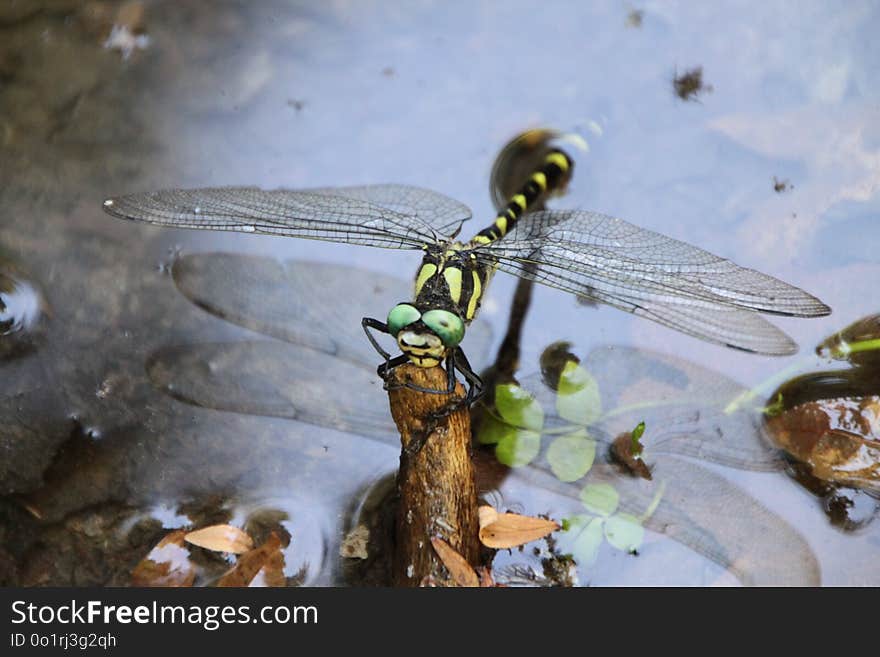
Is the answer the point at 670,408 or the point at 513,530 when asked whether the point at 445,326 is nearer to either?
the point at 513,530

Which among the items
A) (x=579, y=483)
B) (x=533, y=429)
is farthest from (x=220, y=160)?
(x=579, y=483)

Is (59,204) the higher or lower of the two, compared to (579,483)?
higher

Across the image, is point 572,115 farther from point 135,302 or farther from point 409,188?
point 135,302

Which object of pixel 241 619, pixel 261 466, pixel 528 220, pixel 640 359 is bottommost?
pixel 241 619

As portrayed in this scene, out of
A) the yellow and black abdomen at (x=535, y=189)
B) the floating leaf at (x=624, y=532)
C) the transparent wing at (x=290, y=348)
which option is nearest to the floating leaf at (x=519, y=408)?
the transparent wing at (x=290, y=348)

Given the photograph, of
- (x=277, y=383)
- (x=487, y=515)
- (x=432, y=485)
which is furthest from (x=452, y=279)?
(x=432, y=485)

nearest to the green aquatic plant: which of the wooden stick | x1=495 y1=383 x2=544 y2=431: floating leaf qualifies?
x1=495 y1=383 x2=544 y2=431: floating leaf
